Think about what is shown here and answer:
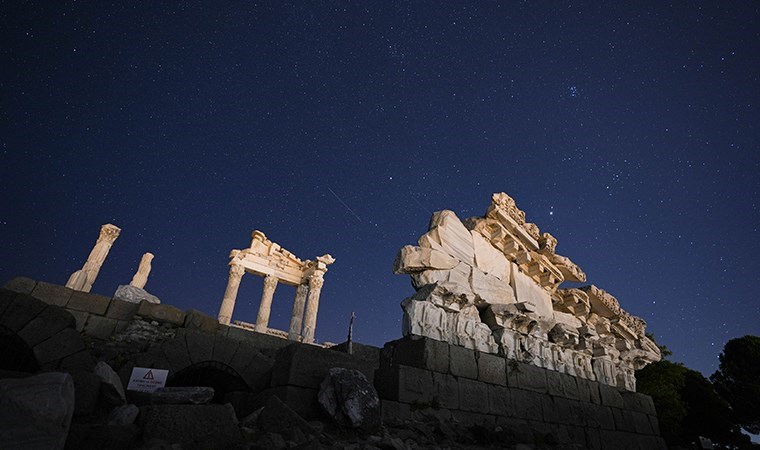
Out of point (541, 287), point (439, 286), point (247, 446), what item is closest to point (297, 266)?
point (541, 287)

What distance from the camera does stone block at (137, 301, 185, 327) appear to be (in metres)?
6.53

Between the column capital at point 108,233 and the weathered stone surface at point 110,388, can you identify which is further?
the column capital at point 108,233

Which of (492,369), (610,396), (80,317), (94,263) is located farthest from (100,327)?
(94,263)

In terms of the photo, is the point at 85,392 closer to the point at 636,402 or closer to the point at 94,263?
the point at 636,402

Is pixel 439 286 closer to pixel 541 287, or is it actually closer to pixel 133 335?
pixel 541 287

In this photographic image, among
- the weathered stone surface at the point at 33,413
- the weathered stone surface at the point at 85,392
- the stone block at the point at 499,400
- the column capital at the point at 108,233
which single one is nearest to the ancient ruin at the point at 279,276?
the column capital at the point at 108,233

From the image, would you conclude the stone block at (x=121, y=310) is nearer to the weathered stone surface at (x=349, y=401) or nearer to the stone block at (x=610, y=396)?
the weathered stone surface at (x=349, y=401)

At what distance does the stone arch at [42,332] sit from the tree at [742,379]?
31.7 meters

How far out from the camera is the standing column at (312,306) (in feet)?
70.8

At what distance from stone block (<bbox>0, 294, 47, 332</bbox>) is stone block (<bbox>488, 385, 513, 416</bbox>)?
6.05m

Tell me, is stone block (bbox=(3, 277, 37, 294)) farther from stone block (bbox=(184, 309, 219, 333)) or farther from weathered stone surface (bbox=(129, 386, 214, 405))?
weathered stone surface (bbox=(129, 386, 214, 405))

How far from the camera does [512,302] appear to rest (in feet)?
24.1

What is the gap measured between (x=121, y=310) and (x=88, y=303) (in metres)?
0.49

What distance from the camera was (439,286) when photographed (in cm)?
578
